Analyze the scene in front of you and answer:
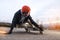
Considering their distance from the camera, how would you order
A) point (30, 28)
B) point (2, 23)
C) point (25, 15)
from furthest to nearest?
point (2, 23) < point (30, 28) < point (25, 15)

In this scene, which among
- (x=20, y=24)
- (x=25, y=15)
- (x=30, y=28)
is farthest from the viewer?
(x=30, y=28)

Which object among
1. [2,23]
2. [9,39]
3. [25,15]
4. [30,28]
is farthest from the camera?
[2,23]

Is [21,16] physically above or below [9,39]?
above

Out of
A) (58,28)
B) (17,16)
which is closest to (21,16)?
(17,16)

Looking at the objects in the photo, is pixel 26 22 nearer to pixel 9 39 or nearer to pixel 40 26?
pixel 40 26

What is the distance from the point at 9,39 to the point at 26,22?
3.16 metres

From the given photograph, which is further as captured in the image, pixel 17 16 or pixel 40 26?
pixel 40 26

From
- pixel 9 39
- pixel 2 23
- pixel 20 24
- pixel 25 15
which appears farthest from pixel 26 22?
pixel 9 39

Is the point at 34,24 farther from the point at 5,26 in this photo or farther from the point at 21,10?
the point at 5,26

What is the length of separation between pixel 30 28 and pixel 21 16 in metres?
1.42

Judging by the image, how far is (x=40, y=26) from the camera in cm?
1166

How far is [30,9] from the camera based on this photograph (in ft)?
34.3

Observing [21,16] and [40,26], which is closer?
[21,16]

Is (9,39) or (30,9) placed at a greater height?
(30,9)
